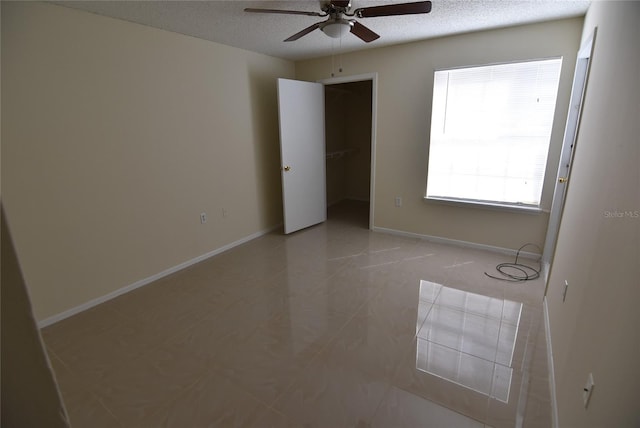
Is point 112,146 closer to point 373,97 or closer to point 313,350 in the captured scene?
point 313,350

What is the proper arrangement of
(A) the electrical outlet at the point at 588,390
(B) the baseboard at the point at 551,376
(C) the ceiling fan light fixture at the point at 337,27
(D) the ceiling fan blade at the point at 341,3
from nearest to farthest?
(A) the electrical outlet at the point at 588,390, (B) the baseboard at the point at 551,376, (D) the ceiling fan blade at the point at 341,3, (C) the ceiling fan light fixture at the point at 337,27

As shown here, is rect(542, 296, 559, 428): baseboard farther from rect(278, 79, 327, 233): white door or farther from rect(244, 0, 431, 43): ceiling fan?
rect(278, 79, 327, 233): white door

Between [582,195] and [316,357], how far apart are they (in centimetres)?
185

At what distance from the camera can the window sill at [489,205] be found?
10.5ft

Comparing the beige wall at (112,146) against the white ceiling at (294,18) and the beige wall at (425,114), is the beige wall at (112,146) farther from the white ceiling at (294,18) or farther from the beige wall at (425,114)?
the beige wall at (425,114)

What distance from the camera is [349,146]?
6.12 m

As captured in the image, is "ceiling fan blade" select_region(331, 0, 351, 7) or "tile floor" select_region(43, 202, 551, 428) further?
"ceiling fan blade" select_region(331, 0, 351, 7)

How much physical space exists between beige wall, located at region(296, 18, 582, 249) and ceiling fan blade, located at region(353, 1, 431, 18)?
61.2 inches

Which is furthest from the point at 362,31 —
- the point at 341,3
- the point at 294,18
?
the point at 294,18

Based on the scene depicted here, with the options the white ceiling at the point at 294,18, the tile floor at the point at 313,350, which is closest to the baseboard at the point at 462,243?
the tile floor at the point at 313,350

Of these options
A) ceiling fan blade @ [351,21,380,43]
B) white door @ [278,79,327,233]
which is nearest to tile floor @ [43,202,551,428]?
white door @ [278,79,327,233]

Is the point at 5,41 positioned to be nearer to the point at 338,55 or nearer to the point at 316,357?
the point at 316,357

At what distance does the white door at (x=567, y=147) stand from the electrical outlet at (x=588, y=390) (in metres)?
1.69

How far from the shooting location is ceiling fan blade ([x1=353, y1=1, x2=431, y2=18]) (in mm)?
1967
